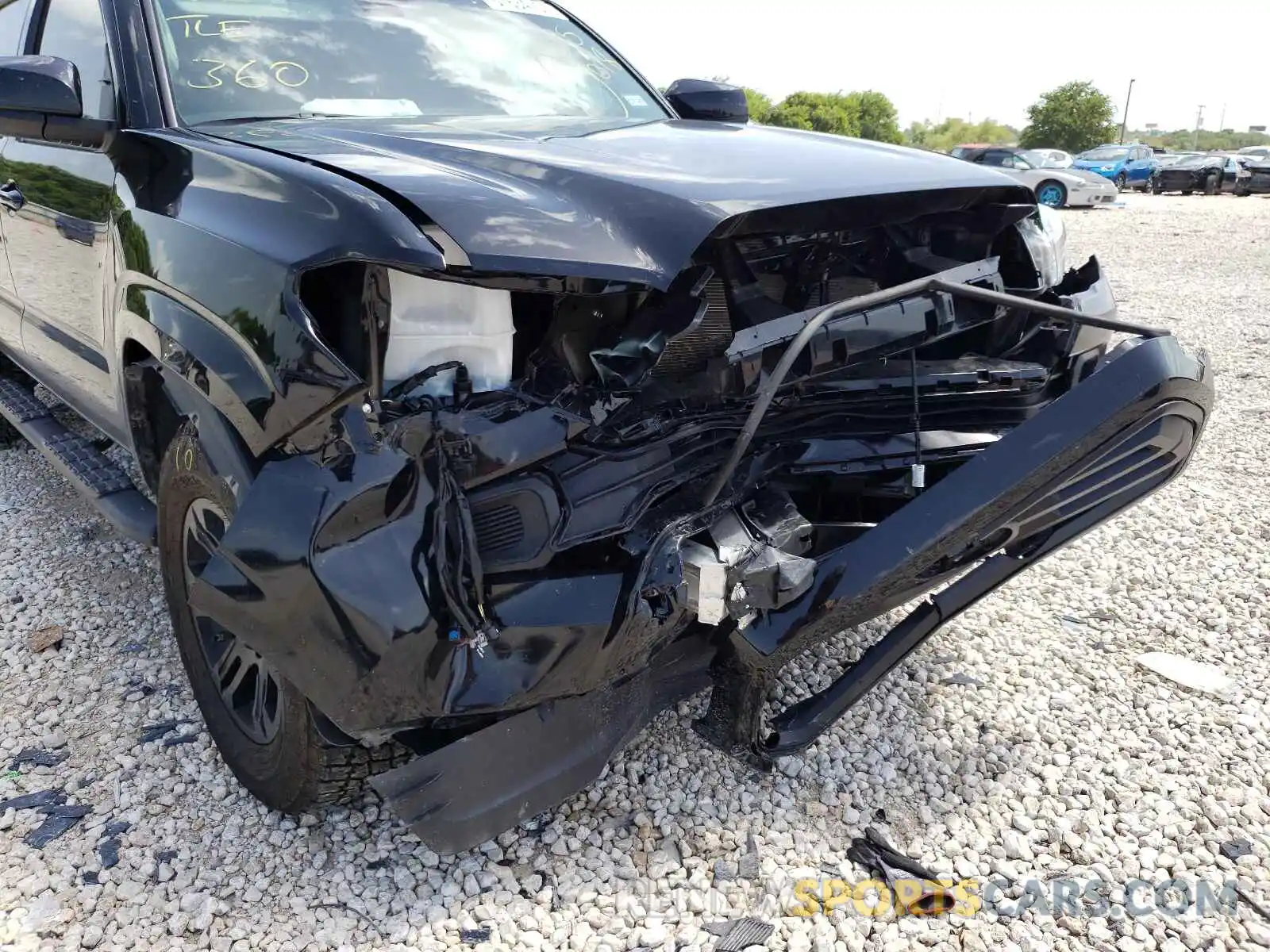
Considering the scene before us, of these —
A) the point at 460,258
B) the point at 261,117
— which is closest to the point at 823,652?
the point at 460,258

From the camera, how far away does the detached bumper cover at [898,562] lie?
5.50ft

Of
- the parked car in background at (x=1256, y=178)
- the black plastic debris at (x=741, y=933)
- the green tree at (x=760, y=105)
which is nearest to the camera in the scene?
the black plastic debris at (x=741, y=933)

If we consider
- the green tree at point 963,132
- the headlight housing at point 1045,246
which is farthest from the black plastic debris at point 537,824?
the green tree at point 963,132

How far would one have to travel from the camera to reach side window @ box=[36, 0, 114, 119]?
8.31 feet

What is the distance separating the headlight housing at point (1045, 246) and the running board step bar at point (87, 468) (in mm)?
2309

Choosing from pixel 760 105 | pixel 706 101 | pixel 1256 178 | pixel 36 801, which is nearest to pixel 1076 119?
pixel 760 105

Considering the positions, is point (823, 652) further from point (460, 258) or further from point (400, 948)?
point (460, 258)

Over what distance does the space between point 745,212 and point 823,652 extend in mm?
1527

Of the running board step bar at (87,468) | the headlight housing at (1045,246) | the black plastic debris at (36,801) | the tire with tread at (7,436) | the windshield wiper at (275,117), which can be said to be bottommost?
the black plastic debris at (36,801)

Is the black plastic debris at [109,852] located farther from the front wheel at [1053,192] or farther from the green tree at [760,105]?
the green tree at [760,105]

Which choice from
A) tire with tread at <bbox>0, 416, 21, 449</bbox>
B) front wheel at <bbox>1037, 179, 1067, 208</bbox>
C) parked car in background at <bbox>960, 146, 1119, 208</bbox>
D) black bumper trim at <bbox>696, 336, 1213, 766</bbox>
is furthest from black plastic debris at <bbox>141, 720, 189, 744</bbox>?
front wheel at <bbox>1037, 179, 1067, 208</bbox>

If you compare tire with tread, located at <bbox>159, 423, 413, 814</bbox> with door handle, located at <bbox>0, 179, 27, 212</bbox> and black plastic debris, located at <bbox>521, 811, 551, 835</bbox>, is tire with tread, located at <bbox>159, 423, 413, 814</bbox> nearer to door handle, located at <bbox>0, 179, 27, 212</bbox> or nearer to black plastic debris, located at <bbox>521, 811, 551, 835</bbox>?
black plastic debris, located at <bbox>521, 811, 551, 835</bbox>

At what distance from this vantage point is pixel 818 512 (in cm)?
211

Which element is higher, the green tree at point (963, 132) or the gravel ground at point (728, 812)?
the green tree at point (963, 132)
